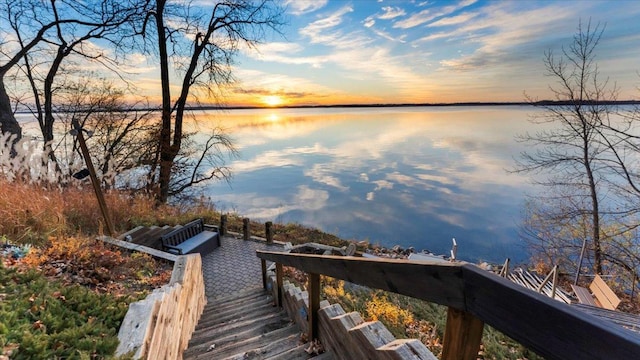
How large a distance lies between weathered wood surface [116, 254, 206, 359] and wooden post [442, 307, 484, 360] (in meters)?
2.06

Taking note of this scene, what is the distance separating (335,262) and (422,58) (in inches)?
1423

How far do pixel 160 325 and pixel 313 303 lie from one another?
1.38m

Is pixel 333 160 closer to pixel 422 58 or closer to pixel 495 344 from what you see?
pixel 422 58

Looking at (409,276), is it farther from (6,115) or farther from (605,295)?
(6,115)

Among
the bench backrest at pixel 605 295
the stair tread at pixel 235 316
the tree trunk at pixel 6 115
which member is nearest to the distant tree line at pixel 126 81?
the tree trunk at pixel 6 115

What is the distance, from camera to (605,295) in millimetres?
8070

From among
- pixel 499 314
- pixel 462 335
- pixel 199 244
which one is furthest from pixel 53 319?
pixel 199 244

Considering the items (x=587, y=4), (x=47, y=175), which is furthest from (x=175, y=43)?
(x=587, y=4)

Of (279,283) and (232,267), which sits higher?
(279,283)

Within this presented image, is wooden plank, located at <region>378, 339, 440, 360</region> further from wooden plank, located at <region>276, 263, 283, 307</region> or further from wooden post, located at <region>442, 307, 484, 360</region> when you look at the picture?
wooden plank, located at <region>276, 263, 283, 307</region>

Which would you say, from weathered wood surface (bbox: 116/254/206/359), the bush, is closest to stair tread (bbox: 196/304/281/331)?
weathered wood surface (bbox: 116/254/206/359)

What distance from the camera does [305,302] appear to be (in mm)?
3104

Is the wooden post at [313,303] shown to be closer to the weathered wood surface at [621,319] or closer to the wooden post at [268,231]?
the weathered wood surface at [621,319]

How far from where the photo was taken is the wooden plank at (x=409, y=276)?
1004mm
